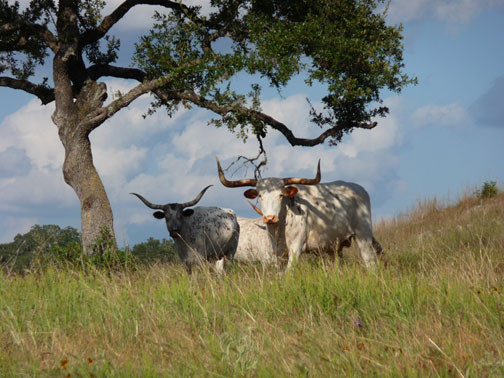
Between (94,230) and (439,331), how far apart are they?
38.5 ft

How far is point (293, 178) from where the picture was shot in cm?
1185

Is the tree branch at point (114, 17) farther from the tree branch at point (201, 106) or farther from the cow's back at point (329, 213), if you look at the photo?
the cow's back at point (329, 213)

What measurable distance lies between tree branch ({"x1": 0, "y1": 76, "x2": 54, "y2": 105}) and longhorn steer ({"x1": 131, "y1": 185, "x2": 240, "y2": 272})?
6.12 metres

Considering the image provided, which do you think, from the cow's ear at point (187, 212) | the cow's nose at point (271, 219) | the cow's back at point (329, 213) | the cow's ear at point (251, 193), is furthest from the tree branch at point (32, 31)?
the cow's nose at point (271, 219)

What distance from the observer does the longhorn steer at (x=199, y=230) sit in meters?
14.2

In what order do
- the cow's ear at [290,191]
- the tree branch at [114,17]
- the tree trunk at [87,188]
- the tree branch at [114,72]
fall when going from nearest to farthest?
the cow's ear at [290,191]
the tree trunk at [87,188]
the tree branch at [114,17]
the tree branch at [114,72]

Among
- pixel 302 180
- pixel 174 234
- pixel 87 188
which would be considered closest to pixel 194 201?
pixel 174 234

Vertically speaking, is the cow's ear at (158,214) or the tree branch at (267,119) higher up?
the tree branch at (267,119)

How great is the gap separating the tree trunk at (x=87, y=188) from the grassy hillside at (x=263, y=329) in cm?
620

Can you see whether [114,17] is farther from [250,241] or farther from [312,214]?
[312,214]

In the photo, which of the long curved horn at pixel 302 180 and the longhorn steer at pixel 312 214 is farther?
the long curved horn at pixel 302 180

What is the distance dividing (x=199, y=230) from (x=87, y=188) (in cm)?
353

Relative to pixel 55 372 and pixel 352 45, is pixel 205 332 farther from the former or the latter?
pixel 352 45

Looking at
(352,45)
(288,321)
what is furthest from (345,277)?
(352,45)
